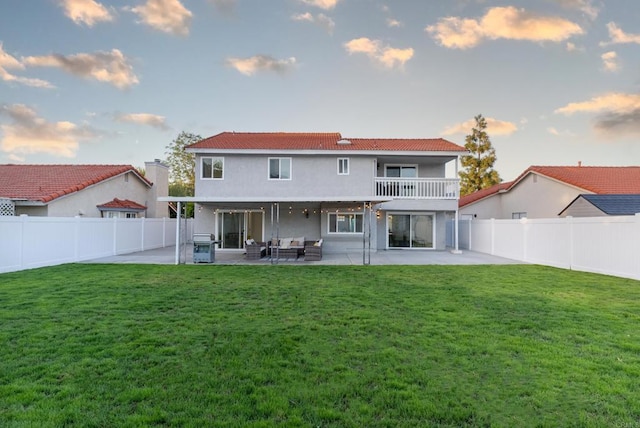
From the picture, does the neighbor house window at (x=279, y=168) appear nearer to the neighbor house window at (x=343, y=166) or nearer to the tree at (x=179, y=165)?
the neighbor house window at (x=343, y=166)

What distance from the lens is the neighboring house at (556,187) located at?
1992 centimetres

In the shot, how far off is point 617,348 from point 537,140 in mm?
24060

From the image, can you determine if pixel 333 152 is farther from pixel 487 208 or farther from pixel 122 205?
pixel 487 208

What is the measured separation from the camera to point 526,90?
17672mm

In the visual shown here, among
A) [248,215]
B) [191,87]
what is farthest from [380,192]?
[191,87]

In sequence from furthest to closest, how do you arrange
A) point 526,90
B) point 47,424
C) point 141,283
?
1. point 526,90
2. point 141,283
3. point 47,424

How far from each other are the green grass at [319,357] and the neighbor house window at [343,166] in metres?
10.5

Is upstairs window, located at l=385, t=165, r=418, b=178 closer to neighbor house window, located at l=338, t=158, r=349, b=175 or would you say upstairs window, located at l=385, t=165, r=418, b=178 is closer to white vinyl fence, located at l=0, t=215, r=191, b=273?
neighbor house window, located at l=338, t=158, r=349, b=175

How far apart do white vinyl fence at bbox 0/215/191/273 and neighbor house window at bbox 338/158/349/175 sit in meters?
11.2

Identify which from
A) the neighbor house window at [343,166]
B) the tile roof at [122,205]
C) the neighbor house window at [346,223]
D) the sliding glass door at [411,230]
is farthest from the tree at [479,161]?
the tile roof at [122,205]

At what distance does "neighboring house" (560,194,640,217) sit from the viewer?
43.4 ft

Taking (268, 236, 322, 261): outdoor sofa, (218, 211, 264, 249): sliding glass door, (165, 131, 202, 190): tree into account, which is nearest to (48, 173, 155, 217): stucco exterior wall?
(218, 211, 264, 249): sliding glass door

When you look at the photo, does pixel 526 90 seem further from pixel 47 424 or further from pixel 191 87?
pixel 47 424

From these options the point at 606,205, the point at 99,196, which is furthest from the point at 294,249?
the point at 606,205
